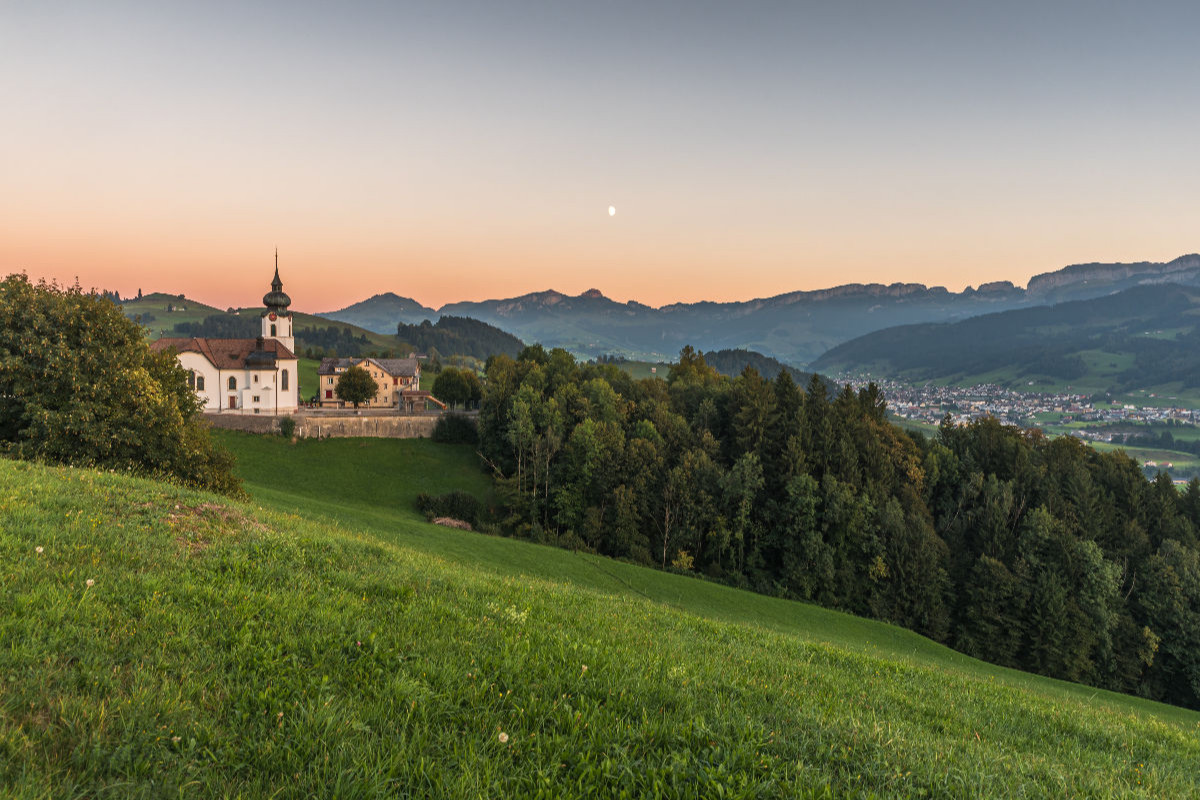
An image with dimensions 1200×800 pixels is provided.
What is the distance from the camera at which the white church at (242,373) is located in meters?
74.1

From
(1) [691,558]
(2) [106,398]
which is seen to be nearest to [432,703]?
(2) [106,398]

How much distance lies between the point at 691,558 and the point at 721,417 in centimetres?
2150

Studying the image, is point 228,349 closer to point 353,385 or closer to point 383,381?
point 353,385

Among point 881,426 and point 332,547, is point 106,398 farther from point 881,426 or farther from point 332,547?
point 881,426

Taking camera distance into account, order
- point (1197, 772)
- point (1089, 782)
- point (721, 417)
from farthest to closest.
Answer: point (721, 417), point (1197, 772), point (1089, 782)

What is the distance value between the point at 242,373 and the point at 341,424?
22.2 metres

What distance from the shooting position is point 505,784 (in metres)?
4.34

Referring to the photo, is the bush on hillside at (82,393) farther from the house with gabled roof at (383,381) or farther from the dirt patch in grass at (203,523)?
the house with gabled roof at (383,381)

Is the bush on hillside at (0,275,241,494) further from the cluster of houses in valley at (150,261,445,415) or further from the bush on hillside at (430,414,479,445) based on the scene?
the cluster of houses in valley at (150,261,445,415)

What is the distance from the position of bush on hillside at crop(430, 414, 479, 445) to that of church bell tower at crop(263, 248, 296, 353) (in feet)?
107

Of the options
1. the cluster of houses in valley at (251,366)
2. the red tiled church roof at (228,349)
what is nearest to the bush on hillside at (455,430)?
the cluster of houses in valley at (251,366)

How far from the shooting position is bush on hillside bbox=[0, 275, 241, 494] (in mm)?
21969

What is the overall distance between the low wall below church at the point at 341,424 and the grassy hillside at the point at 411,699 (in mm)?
59554

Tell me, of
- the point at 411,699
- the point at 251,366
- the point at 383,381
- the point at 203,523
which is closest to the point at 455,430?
the point at 251,366
